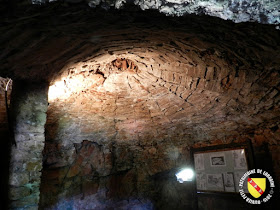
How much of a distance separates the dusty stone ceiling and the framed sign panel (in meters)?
0.44

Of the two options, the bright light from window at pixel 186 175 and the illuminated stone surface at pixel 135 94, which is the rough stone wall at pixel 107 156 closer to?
the illuminated stone surface at pixel 135 94

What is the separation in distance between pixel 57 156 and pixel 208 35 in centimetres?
409

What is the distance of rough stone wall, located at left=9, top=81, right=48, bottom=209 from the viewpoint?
7.11ft

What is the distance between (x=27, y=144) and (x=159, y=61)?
6.14ft

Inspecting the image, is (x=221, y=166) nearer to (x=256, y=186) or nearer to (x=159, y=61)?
(x=256, y=186)

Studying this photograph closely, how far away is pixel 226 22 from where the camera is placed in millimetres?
1441

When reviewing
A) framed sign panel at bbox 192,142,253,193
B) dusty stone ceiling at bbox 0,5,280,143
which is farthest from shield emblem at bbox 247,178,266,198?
dusty stone ceiling at bbox 0,5,280,143

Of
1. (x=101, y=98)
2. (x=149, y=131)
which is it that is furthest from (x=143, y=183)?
(x=101, y=98)

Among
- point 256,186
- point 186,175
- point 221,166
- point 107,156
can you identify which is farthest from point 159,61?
point 107,156

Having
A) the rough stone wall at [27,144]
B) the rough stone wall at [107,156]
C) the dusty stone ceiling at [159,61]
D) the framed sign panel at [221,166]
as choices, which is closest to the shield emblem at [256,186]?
the framed sign panel at [221,166]

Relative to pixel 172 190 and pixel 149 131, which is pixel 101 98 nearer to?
pixel 149 131

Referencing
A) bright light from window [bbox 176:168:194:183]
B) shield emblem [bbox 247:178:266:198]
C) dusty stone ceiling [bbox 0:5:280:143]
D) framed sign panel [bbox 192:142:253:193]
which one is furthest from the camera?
bright light from window [bbox 176:168:194:183]

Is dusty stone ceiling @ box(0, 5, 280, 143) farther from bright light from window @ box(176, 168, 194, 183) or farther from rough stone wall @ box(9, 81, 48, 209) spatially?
bright light from window @ box(176, 168, 194, 183)

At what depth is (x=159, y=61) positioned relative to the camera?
256 cm
